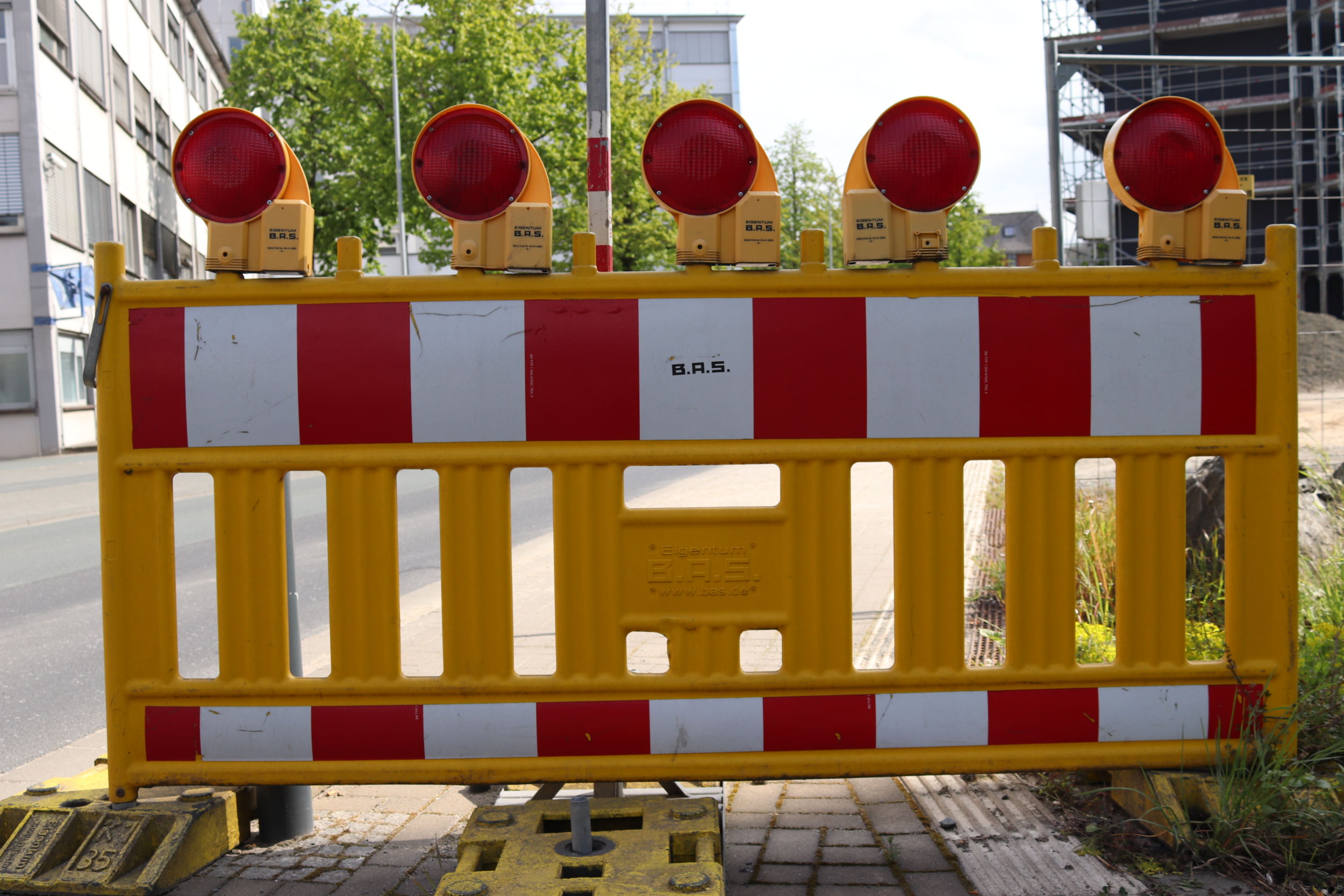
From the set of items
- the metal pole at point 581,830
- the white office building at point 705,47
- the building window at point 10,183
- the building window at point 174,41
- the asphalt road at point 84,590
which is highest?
the white office building at point 705,47

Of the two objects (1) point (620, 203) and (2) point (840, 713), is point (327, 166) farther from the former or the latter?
(2) point (840, 713)

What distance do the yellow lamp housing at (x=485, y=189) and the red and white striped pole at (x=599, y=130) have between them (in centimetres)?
141

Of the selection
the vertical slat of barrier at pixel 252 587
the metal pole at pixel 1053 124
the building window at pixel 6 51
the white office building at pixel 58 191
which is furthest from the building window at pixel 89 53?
the vertical slat of barrier at pixel 252 587

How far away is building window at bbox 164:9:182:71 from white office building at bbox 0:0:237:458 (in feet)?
16.5

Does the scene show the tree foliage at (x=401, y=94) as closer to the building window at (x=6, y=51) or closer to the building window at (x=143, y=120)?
the building window at (x=143, y=120)

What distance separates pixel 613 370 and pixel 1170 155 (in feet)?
4.60

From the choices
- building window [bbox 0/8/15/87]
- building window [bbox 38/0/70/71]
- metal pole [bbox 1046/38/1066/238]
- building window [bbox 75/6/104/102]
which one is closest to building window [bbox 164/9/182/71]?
building window [bbox 75/6/104/102]

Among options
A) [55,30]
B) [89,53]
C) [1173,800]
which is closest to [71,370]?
[55,30]

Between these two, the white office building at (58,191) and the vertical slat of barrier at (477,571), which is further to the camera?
the white office building at (58,191)

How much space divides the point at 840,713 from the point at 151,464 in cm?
170

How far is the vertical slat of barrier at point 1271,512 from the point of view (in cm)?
261

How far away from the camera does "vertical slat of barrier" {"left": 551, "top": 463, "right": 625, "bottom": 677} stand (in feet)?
8.36

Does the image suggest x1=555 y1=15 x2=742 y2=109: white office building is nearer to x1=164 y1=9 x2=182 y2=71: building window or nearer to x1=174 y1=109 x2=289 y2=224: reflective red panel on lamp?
x1=164 y1=9 x2=182 y2=71: building window

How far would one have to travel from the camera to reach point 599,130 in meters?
4.11
